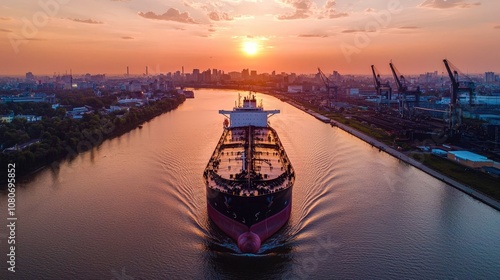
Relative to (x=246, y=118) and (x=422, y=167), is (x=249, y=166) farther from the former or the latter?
(x=422, y=167)

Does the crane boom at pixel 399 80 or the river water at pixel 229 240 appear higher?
the crane boom at pixel 399 80

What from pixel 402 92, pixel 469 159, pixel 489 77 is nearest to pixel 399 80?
pixel 402 92

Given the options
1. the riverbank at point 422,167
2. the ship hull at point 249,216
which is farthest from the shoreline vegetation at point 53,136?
the riverbank at point 422,167

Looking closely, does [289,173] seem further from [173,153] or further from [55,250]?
[173,153]

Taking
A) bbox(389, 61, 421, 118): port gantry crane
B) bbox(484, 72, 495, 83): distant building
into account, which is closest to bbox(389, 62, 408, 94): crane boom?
bbox(389, 61, 421, 118): port gantry crane

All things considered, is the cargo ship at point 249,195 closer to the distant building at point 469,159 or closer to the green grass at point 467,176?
the green grass at point 467,176

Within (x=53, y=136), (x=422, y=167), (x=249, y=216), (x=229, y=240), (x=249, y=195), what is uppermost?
(x=53, y=136)
